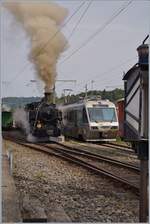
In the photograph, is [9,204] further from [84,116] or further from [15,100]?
[84,116]

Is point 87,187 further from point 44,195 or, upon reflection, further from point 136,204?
point 136,204

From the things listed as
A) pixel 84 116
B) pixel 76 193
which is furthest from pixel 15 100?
pixel 84 116

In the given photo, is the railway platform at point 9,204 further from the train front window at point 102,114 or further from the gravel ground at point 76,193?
the train front window at point 102,114

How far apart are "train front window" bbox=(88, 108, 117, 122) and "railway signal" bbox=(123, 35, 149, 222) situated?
17.1m

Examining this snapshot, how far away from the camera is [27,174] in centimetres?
1045

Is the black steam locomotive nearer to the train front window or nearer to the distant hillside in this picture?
the distant hillside

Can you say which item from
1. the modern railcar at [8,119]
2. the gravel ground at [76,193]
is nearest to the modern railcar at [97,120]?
the gravel ground at [76,193]

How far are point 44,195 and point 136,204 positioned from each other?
1.59 meters

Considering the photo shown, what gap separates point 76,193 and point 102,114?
14511mm

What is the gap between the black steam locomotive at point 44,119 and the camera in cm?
2178

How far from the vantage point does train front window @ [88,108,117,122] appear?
2197 cm

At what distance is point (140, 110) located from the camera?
4.42m

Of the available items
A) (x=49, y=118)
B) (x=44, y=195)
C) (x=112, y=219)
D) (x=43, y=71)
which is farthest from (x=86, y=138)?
(x=112, y=219)

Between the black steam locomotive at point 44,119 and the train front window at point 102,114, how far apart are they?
65.4 inches
